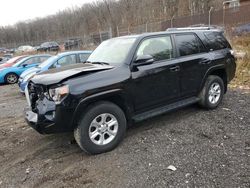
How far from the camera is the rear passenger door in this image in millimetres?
5051

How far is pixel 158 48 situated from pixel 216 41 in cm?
178

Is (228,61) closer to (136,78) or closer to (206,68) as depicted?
(206,68)

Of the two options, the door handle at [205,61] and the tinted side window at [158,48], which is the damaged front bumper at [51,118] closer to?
the tinted side window at [158,48]

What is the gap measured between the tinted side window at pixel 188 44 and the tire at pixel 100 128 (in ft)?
6.34

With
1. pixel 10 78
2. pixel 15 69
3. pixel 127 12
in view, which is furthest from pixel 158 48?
pixel 127 12

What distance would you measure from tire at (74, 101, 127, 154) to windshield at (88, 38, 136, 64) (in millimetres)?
950

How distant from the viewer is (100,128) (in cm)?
402

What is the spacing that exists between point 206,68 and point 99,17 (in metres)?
37.8

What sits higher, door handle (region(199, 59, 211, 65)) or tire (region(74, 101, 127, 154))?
door handle (region(199, 59, 211, 65))

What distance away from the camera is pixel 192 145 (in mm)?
4109

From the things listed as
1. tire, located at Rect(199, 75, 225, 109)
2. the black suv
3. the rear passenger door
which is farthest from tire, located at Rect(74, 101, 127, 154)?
tire, located at Rect(199, 75, 225, 109)

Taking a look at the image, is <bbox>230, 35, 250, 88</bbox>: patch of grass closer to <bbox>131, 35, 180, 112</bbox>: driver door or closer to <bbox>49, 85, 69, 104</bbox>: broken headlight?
<bbox>131, 35, 180, 112</bbox>: driver door

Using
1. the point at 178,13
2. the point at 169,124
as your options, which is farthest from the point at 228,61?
the point at 178,13

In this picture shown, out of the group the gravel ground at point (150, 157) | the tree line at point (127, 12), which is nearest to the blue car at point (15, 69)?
the gravel ground at point (150, 157)
